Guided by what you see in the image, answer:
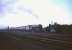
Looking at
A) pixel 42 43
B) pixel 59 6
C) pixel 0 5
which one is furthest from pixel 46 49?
pixel 0 5

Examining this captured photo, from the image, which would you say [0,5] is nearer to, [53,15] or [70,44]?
[53,15]

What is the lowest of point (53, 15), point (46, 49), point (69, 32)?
point (46, 49)

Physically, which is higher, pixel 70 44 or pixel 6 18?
pixel 6 18

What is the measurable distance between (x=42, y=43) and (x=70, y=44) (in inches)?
6.8

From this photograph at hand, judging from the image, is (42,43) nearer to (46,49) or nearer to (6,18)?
(46,49)

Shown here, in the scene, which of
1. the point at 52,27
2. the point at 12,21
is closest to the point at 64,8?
the point at 52,27

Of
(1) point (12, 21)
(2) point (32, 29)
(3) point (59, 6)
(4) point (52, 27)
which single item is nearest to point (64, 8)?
(3) point (59, 6)

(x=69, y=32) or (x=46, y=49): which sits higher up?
(x=69, y=32)

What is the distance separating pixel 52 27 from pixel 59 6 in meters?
0.15

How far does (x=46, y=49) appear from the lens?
3.30 feet

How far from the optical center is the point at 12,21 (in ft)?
3.70

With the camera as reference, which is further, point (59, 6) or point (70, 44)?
point (59, 6)

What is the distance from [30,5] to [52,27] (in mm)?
220

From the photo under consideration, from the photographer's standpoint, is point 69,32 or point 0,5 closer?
point 69,32
